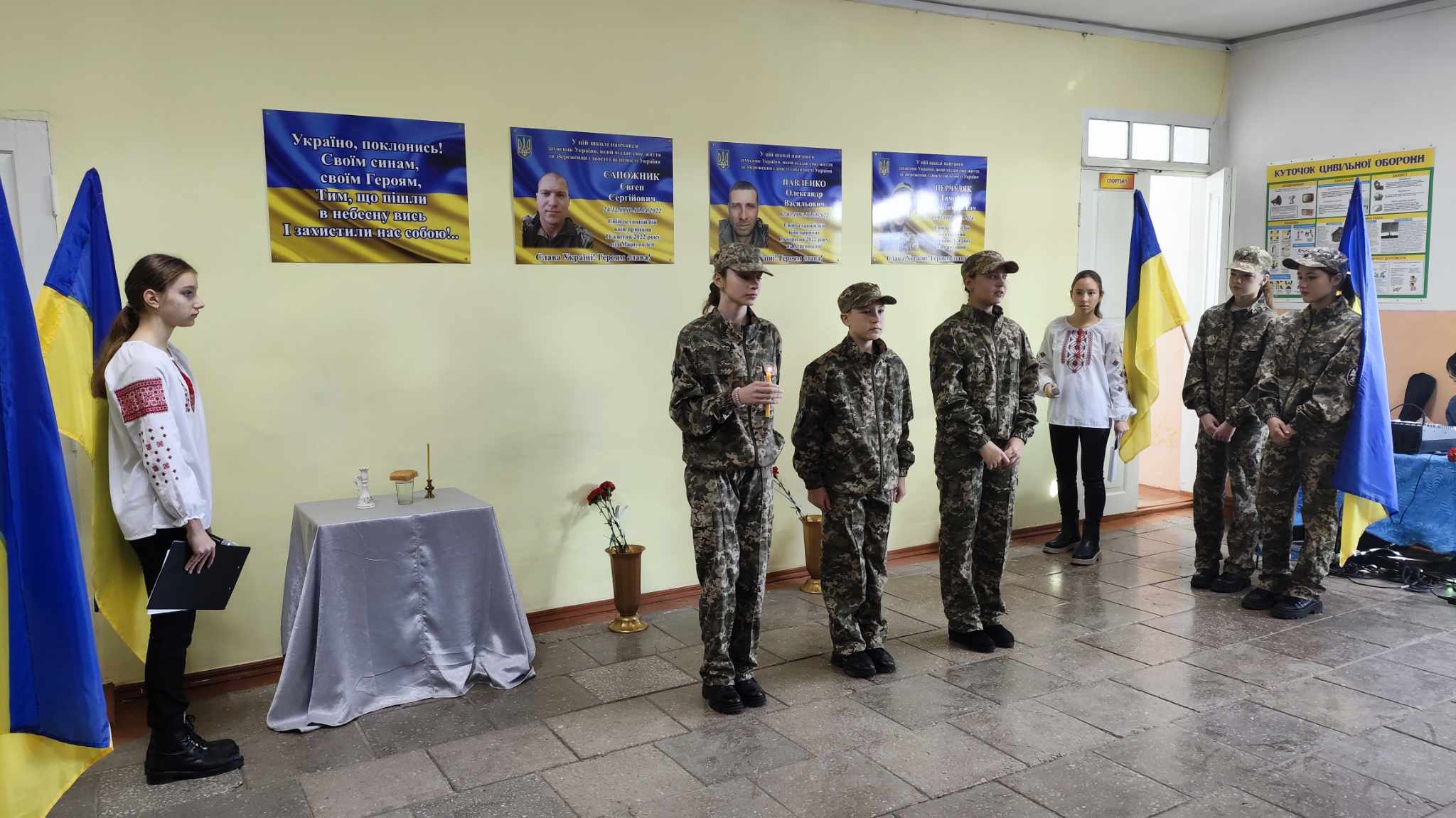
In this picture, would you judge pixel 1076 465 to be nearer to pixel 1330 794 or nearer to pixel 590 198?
pixel 1330 794

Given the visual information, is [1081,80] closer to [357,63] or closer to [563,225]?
[563,225]

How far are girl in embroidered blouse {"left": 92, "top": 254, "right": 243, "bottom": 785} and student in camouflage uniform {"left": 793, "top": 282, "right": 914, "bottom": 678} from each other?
6.66ft

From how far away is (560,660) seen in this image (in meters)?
4.19

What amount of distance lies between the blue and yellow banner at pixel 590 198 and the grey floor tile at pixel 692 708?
197 centimetres

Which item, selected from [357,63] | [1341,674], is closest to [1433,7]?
[1341,674]

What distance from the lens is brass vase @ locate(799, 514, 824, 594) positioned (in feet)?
16.8

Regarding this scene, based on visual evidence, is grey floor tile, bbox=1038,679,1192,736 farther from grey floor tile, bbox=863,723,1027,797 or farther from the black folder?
the black folder

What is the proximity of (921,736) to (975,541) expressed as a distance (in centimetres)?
109

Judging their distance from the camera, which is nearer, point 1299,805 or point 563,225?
point 1299,805

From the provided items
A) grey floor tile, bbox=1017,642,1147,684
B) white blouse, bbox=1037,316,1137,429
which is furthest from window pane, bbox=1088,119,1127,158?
grey floor tile, bbox=1017,642,1147,684

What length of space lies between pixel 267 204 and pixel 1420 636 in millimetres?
5119

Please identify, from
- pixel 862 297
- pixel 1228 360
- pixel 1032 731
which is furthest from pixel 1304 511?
pixel 862 297

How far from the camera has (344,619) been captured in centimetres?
355

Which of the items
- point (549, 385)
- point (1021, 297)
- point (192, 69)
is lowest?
point (549, 385)
